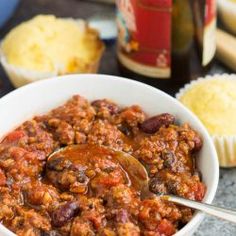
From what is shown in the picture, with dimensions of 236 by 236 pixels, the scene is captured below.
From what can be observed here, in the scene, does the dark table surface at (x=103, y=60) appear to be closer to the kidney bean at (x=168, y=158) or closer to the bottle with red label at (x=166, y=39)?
the bottle with red label at (x=166, y=39)

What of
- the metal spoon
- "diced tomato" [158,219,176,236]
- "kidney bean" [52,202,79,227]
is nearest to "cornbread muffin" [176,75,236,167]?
the metal spoon

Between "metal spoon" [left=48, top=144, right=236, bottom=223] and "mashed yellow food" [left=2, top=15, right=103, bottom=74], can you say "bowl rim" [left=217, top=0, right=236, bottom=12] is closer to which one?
"mashed yellow food" [left=2, top=15, right=103, bottom=74]

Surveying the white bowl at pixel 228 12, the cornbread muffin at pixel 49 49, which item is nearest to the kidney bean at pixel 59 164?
the cornbread muffin at pixel 49 49

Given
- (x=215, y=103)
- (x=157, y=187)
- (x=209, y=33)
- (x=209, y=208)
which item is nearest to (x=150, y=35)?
(x=209, y=33)

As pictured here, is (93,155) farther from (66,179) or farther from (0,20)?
(0,20)

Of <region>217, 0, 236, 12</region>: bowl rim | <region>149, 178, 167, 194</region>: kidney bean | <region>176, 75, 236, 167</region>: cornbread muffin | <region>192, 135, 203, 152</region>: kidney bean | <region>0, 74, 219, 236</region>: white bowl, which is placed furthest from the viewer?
<region>217, 0, 236, 12</region>: bowl rim

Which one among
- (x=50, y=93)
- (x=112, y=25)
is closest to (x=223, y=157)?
(x=50, y=93)

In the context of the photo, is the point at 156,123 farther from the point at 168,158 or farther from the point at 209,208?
the point at 209,208
